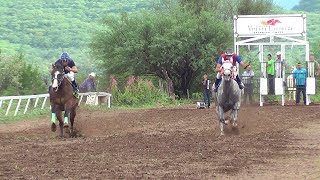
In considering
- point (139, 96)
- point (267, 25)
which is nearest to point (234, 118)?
point (267, 25)

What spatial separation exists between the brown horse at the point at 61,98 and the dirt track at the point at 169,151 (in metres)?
0.48

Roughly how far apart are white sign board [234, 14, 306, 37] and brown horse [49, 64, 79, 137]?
640 inches

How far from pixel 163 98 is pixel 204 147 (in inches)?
1047

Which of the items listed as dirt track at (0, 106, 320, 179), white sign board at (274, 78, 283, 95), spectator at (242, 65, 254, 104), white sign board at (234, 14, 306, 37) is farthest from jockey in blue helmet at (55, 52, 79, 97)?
white sign board at (234, 14, 306, 37)

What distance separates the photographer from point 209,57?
153 ft

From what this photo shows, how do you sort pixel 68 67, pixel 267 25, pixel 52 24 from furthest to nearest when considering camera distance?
pixel 52 24 → pixel 267 25 → pixel 68 67

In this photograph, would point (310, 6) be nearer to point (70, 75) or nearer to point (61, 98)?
point (70, 75)

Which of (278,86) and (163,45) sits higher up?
(163,45)

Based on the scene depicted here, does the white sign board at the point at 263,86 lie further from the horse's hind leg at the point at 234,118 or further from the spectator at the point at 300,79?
the horse's hind leg at the point at 234,118

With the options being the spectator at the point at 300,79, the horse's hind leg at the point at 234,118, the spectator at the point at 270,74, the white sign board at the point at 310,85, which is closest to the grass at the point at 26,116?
the spectator at the point at 270,74

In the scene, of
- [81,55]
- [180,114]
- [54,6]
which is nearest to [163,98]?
[180,114]

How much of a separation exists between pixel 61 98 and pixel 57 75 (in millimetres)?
632

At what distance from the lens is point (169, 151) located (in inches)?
589

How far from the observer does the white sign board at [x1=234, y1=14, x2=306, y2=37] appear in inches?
1394
